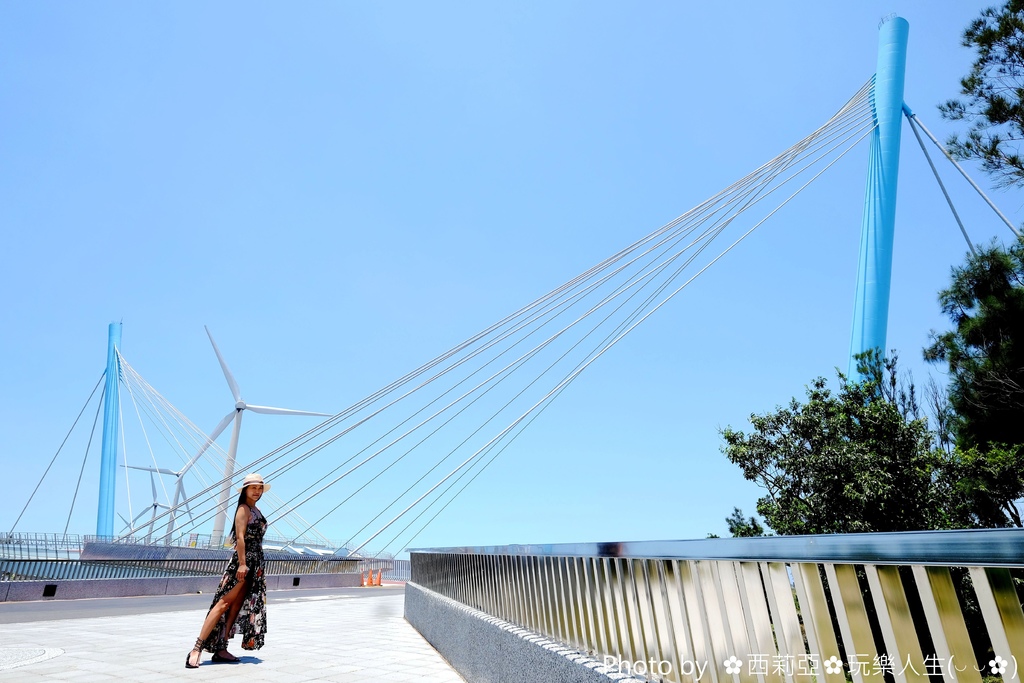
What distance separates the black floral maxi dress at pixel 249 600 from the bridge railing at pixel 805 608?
179 inches

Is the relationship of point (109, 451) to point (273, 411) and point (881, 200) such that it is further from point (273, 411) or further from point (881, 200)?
point (881, 200)

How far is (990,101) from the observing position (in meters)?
11.9

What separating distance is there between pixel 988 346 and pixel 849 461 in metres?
5.98

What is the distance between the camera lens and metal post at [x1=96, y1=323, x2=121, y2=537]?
130 feet

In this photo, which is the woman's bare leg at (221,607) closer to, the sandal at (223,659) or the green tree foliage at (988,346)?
the sandal at (223,659)

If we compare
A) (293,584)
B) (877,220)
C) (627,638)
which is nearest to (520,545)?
(627,638)

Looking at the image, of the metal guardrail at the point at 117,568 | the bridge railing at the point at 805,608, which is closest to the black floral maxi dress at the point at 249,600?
the bridge railing at the point at 805,608

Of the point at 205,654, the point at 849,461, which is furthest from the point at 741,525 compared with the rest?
the point at 205,654

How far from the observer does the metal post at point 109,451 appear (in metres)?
39.5

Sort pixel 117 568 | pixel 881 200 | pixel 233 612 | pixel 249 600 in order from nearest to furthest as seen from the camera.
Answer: pixel 233 612
pixel 249 600
pixel 881 200
pixel 117 568

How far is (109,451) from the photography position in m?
39.4

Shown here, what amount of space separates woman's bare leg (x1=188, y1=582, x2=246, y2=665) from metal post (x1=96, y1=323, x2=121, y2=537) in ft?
115

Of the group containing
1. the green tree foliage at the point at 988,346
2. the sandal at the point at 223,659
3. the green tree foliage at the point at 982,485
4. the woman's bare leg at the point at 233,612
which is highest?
the green tree foliage at the point at 988,346

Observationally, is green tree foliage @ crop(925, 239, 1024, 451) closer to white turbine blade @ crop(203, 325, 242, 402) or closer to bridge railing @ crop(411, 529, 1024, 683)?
bridge railing @ crop(411, 529, 1024, 683)
